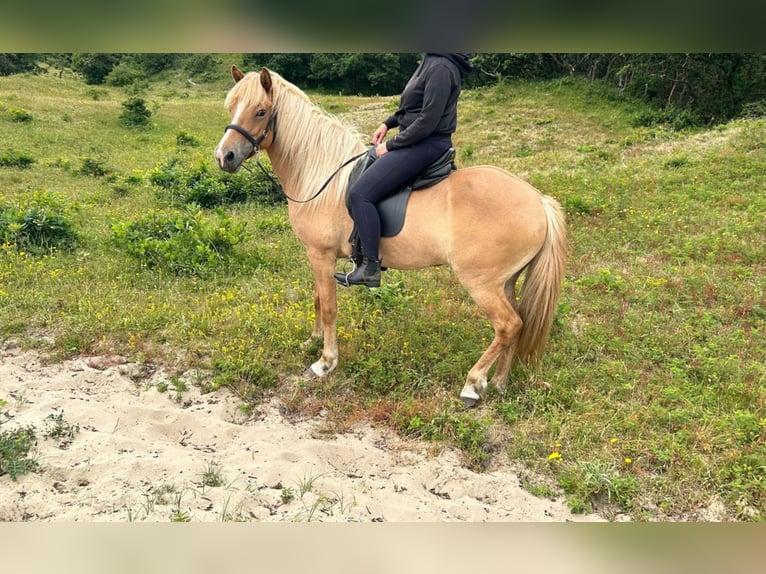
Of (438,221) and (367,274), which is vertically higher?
(438,221)

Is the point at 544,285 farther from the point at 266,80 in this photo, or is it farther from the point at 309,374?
the point at 266,80

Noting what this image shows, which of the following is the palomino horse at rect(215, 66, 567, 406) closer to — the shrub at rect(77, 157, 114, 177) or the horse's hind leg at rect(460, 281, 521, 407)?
the horse's hind leg at rect(460, 281, 521, 407)

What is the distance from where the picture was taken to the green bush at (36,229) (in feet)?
22.9

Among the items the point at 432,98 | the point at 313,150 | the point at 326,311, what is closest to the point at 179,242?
the point at 326,311

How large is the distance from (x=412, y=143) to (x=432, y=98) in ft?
1.31

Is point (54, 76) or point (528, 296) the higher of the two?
point (54, 76)

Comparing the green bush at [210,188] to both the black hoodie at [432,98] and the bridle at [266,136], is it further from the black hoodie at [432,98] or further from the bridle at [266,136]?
the black hoodie at [432,98]

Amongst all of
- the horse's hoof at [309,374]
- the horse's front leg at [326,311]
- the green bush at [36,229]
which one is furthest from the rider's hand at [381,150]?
the green bush at [36,229]

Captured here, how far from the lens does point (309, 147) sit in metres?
4.57

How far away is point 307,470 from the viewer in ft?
11.7

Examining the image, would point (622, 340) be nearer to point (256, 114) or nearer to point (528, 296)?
point (528, 296)

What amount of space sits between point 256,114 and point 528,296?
2957mm
